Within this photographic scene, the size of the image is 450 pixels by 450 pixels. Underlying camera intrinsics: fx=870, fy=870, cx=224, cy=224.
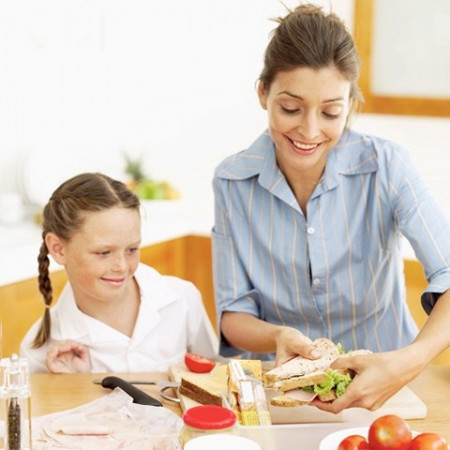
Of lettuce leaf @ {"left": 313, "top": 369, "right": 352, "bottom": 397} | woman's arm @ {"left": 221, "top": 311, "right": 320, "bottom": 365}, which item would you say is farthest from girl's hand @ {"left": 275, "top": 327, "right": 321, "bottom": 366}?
lettuce leaf @ {"left": 313, "top": 369, "right": 352, "bottom": 397}

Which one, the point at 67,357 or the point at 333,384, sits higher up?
the point at 333,384

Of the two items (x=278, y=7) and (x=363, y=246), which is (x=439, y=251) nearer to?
(x=363, y=246)

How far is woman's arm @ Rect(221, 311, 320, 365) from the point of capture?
1658 millimetres

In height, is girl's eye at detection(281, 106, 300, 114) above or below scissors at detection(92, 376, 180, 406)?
above

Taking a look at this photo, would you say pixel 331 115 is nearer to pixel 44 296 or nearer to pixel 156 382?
pixel 156 382

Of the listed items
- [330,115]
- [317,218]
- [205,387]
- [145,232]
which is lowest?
[145,232]

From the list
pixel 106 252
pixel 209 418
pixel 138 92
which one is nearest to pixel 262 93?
pixel 106 252

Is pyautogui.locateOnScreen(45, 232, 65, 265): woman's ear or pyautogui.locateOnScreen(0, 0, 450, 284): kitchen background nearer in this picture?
pyautogui.locateOnScreen(45, 232, 65, 265): woman's ear

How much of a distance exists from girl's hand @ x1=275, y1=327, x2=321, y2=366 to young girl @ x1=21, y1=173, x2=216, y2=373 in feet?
1.36

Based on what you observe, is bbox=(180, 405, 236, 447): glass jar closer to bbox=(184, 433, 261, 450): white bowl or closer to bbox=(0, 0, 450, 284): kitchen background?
bbox=(184, 433, 261, 450): white bowl

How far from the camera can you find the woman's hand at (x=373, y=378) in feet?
4.84

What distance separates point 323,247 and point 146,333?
47cm

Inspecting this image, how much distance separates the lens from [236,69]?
4055mm

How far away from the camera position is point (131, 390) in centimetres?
167
